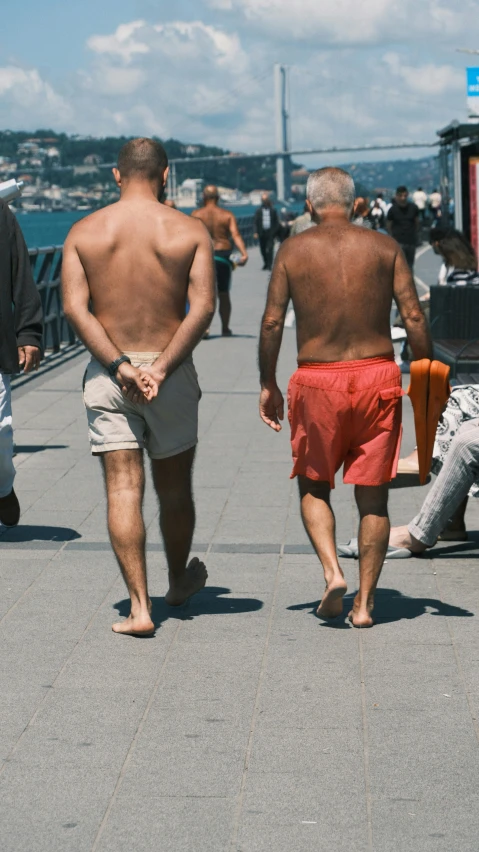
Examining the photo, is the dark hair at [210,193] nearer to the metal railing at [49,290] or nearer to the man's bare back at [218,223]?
the man's bare back at [218,223]

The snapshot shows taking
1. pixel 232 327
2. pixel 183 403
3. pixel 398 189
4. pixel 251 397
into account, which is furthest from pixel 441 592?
pixel 398 189

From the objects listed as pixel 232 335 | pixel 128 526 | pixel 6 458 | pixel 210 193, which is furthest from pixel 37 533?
pixel 232 335

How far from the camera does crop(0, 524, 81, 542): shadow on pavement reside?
6426 millimetres

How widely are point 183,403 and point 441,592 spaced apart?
51.6 inches

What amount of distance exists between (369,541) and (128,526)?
83 cm

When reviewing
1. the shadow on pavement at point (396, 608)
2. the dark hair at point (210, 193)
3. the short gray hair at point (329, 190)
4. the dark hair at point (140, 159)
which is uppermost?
the dark hair at point (210, 193)

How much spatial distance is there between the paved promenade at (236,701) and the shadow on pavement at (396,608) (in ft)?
0.04

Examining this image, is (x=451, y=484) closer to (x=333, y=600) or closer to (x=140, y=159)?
(x=333, y=600)

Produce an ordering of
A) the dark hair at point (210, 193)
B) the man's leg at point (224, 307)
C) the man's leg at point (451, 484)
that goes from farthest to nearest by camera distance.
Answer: the man's leg at point (224, 307)
the dark hair at point (210, 193)
the man's leg at point (451, 484)

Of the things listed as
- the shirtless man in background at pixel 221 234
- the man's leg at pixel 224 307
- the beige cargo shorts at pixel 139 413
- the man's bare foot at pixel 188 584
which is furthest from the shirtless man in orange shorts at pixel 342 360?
the man's leg at pixel 224 307

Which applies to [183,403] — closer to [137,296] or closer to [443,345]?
[137,296]

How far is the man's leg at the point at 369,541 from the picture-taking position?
16.2 feet

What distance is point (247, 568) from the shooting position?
5887 millimetres

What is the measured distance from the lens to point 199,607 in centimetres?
527
